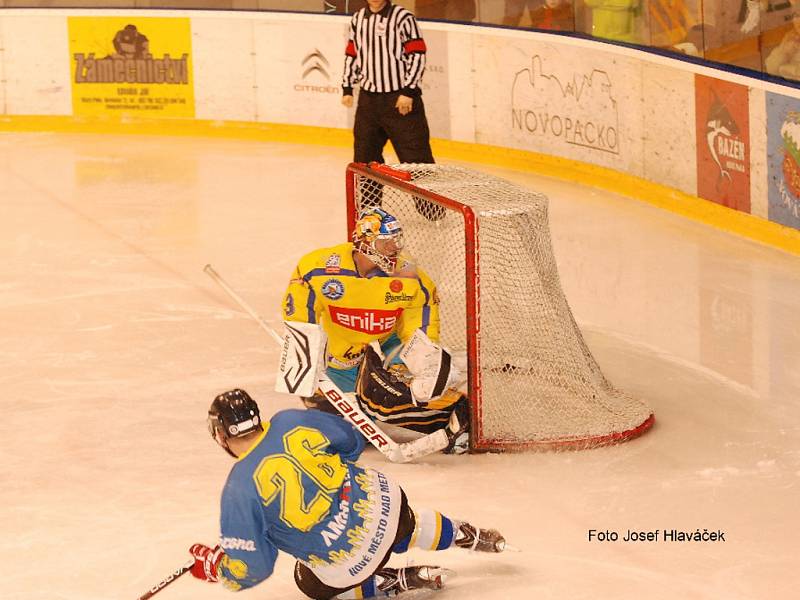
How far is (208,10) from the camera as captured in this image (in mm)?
11469

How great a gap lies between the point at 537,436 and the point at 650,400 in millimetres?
716

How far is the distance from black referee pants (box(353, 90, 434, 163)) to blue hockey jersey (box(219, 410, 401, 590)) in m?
4.84

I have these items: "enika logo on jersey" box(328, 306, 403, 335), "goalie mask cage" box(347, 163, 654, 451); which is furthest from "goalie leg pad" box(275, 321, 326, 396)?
"goalie mask cage" box(347, 163, 654, 451)

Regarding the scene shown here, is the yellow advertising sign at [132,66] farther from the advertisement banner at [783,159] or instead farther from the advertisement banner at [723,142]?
the advertisement banner at [783,159]

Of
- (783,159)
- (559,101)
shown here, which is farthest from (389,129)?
(783,159)

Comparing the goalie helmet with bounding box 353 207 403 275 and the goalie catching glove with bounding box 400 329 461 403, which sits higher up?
the goalie helmet with bounding box 353 207 403 275

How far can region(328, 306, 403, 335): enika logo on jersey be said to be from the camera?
516 centimetres

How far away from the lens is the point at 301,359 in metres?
4.70

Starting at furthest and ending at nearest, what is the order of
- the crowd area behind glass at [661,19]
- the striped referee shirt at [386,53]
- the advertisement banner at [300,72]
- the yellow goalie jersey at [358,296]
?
the advertisement banner at [300,72], the striped referee shirt at [386,53], the crowd area behind glass at [661,19], the yellow goalie jersey at [358,296]

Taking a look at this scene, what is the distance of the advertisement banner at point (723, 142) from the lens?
8.00 meters

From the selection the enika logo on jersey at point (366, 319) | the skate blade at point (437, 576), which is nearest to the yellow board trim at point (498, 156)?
the enika logo on jersey at point (366, 319)

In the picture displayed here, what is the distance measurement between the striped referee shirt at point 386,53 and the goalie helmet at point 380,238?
3595mm

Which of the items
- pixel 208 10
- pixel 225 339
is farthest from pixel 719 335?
pixel 208 10

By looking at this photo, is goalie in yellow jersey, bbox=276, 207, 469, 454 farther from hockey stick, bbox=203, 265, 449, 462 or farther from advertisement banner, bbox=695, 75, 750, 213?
advertisement banner, bbox=695, 75, 750, 213
